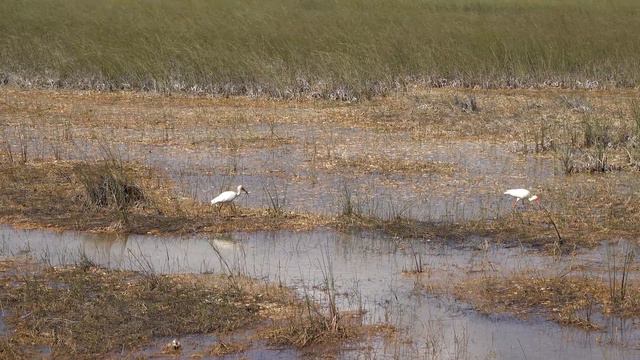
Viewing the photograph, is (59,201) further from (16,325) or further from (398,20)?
(398,20)

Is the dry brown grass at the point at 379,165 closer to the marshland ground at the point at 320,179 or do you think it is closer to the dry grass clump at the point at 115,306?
the marshland ground at the point at 320,179

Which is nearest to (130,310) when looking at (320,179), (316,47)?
(320,179)

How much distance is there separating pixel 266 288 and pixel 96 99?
11.8 m

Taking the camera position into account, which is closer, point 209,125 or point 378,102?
point 209,125

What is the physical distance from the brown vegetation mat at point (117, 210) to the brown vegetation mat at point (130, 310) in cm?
174

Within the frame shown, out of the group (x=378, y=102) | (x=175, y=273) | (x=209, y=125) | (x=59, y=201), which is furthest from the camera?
(x=378, y=102)

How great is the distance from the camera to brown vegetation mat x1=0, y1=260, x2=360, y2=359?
7.68m

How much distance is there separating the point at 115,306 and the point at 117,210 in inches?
124

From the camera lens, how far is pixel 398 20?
2392cm

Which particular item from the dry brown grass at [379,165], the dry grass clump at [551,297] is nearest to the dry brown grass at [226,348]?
the dry grass clump at [551,297]

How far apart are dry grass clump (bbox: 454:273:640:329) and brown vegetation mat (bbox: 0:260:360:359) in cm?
129

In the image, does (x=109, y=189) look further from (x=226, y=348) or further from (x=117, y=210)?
(x=226, y=348)

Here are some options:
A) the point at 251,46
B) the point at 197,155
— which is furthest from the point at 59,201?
the point at 251,46

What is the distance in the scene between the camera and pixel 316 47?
22078 millimetres
